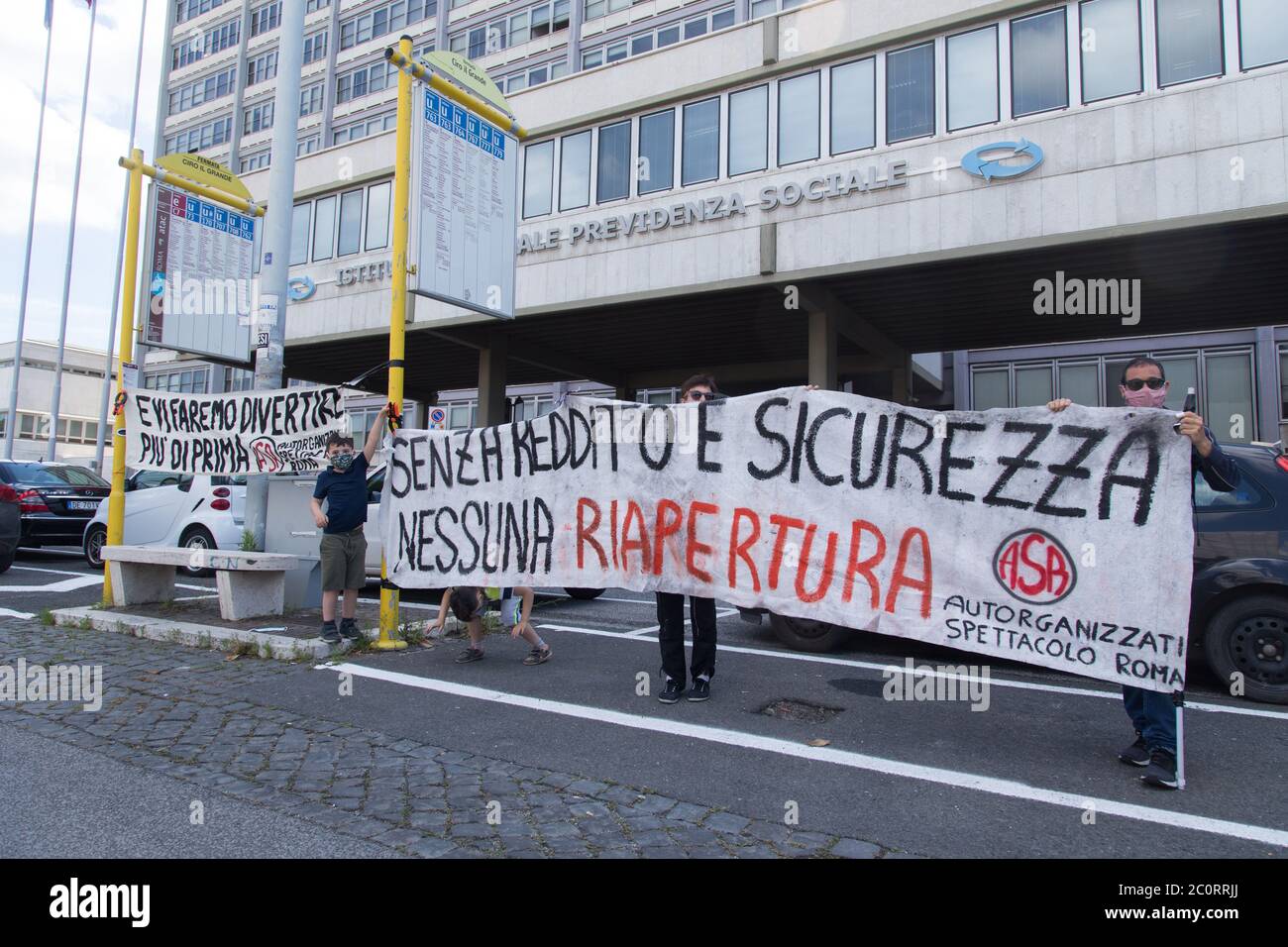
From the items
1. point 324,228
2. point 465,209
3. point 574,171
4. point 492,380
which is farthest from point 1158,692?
point 324,228

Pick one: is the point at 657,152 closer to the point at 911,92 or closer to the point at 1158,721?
the point at 911,92

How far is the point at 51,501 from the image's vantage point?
47.0 feet

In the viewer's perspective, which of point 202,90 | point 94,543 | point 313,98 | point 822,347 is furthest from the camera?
point 202,90

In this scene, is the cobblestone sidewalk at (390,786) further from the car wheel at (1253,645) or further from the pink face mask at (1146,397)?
the car wheel at (1253,645)

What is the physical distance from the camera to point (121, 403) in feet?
30.6

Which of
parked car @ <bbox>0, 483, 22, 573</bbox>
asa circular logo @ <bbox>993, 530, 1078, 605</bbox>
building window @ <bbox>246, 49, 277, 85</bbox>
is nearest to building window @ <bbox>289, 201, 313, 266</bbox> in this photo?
parked car @ <bbox>0, 483, 22, 573</bbox>

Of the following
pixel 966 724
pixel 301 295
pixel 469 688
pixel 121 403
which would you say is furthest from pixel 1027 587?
pixel 301 295

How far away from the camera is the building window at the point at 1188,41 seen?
12.9 metres

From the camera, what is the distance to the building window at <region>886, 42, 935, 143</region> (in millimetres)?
14961

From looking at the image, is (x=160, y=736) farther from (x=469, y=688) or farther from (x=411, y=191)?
(x=411, y=191)

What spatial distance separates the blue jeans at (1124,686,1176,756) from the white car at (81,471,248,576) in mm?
10926

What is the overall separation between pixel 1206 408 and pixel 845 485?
21.7 metres

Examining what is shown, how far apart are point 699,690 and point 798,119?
1358 centimetres

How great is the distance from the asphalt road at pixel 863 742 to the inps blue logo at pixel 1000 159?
9.91 meters
